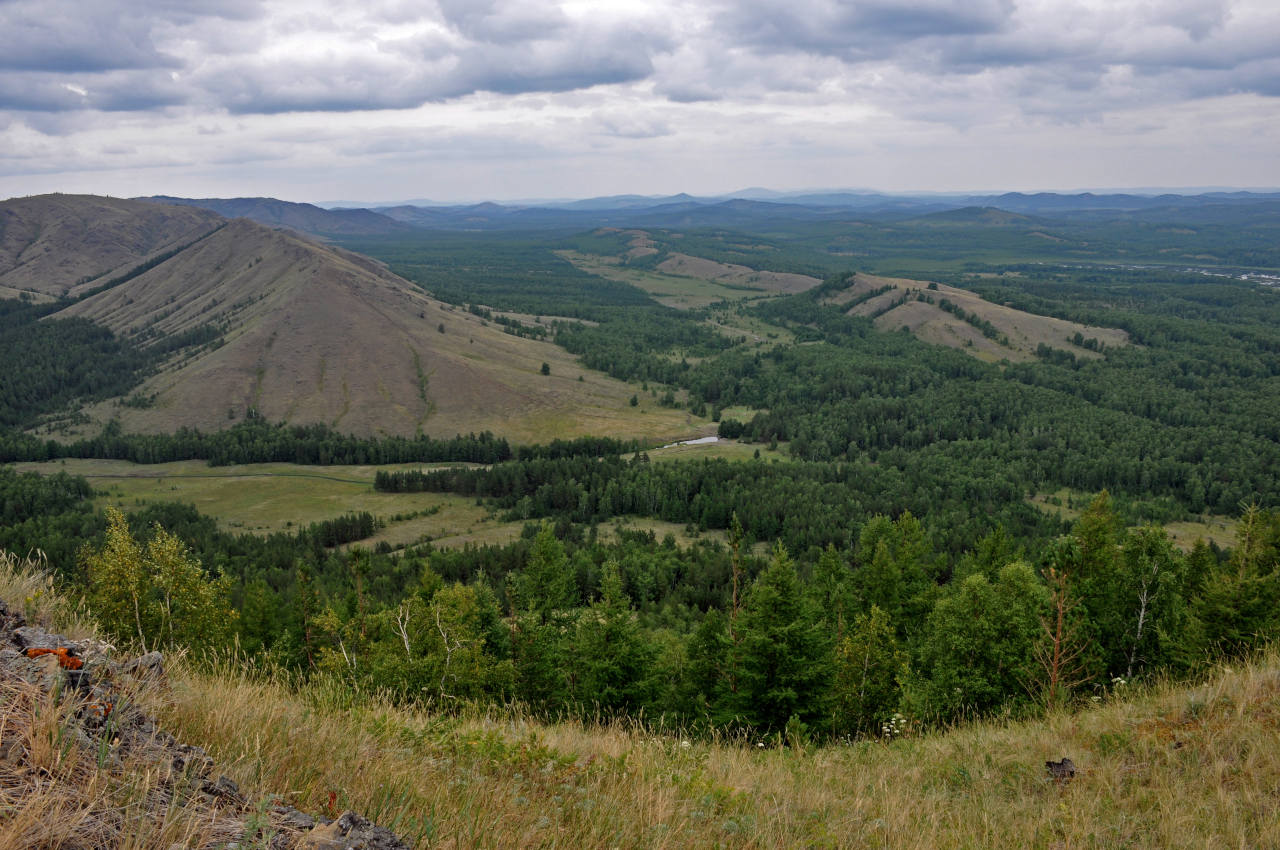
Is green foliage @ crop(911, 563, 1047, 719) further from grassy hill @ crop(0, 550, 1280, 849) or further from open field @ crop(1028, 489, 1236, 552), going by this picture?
open field @ crop(1028, 489, 1236, 552)

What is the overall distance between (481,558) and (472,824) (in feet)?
295

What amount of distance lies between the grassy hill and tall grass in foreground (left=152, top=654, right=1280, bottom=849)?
0.11ft

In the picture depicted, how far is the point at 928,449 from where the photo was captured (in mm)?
155750

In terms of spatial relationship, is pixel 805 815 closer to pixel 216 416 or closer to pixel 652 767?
pixel 652 767

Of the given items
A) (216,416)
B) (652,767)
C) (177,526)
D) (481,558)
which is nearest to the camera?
(652,767)

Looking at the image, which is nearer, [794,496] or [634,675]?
[634,675]

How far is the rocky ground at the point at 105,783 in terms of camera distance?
5555mm

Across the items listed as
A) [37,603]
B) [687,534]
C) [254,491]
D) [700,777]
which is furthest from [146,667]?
[254,491]

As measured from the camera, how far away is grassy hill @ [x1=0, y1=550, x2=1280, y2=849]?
7.80 metres

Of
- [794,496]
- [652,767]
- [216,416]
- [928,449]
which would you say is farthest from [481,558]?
[216,416]

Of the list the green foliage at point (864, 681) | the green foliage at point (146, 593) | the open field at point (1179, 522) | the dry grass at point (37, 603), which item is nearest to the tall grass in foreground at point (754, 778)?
the dry grass at point (37, 603)

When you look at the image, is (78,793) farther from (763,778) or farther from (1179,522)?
(1179,522)

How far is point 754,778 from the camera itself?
1174cm

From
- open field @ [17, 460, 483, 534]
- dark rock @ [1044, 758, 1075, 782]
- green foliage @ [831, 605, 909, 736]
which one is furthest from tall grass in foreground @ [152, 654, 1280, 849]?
open field @ [17, 460, 483, 534]
